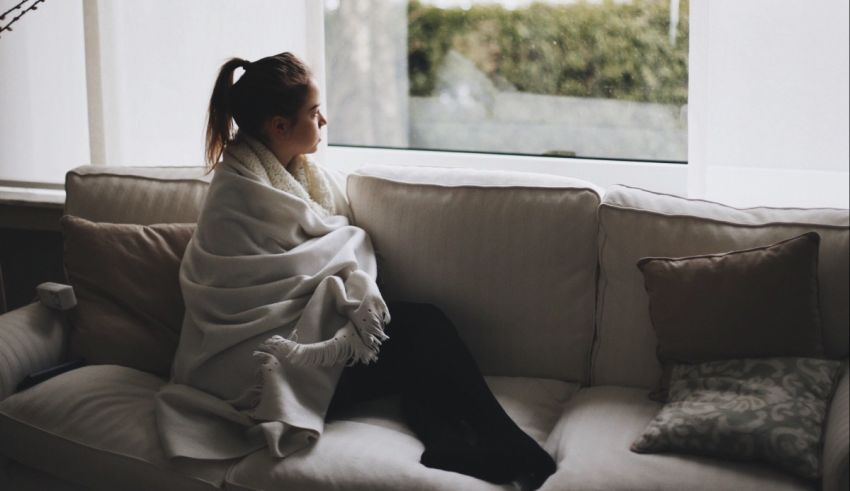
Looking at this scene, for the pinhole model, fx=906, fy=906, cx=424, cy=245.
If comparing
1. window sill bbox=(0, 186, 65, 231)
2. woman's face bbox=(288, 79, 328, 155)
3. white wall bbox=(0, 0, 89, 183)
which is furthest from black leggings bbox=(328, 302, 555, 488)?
white wall bbox=(0, 0, 89, 183)

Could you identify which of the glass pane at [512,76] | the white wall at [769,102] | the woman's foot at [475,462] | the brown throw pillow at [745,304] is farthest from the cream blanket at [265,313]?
the white wall at [769,102]

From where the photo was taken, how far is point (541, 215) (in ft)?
7.23

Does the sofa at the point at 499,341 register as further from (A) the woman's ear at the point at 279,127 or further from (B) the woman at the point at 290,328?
(A) the woman's ear at the point at 279,127

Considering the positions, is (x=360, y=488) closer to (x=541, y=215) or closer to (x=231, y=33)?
(x=541, y=215)

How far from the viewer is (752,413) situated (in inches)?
68.4

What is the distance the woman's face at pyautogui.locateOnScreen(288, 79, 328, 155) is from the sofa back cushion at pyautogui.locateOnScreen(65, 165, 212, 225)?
1.23 ft

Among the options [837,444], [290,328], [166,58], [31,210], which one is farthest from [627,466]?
[31,210]

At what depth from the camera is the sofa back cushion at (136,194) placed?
2490mm

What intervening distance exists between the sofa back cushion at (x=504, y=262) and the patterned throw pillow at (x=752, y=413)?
1.24 ft

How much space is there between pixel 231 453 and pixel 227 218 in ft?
1.90

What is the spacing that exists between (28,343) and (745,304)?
5.48 feet

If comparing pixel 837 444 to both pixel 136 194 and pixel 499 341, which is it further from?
pixel 136 194

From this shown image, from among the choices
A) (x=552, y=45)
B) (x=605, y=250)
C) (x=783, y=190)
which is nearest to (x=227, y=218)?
(x=605, y=250)

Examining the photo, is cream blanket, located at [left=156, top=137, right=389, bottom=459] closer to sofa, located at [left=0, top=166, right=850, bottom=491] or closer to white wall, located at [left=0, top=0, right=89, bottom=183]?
sofa, located at [left=0, top=166, right=850, bottom=491]
